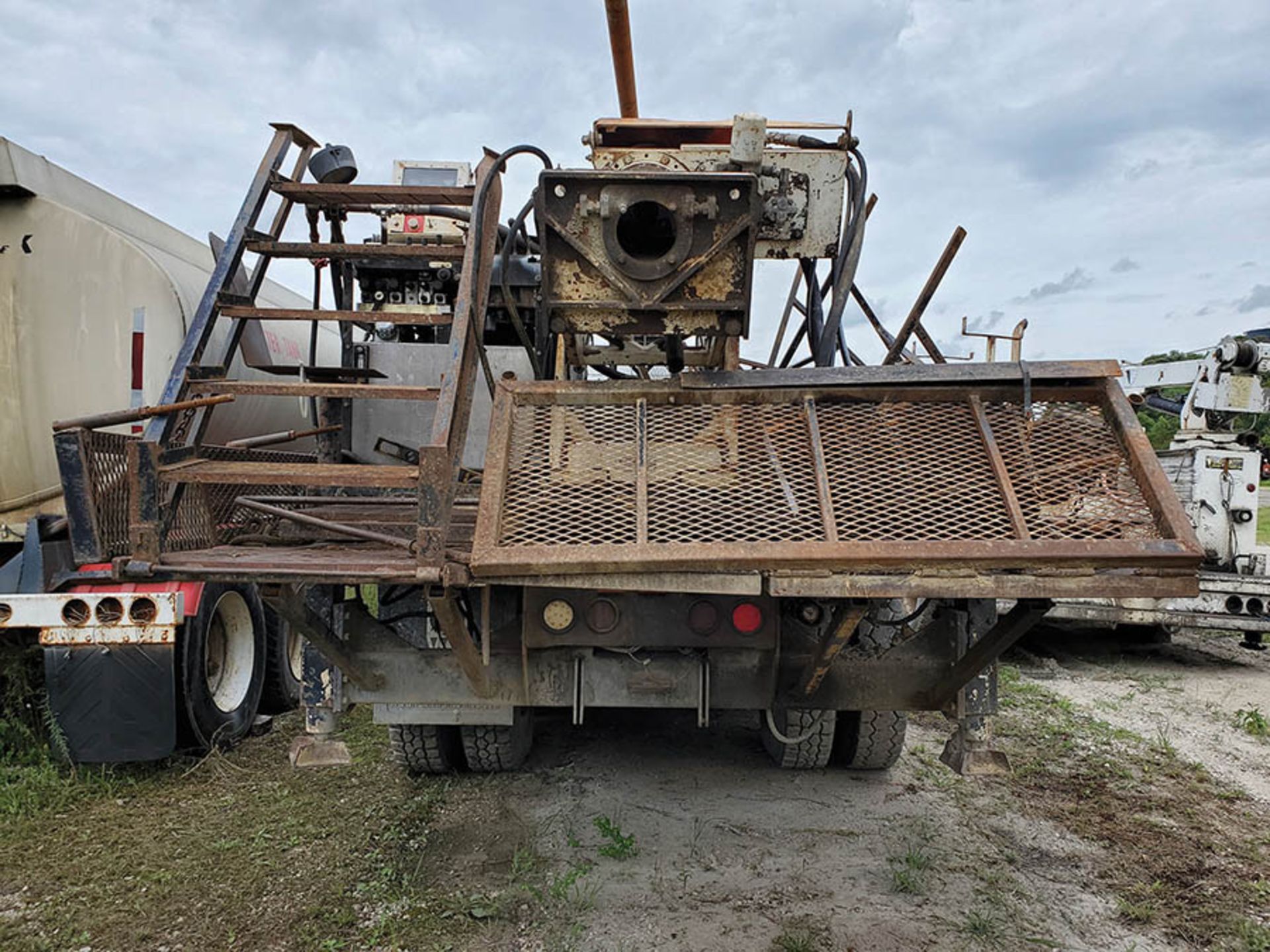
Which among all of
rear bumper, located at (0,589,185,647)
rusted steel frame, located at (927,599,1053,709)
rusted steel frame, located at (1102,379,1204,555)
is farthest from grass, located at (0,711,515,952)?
rusted steel frame, located at (1102,379,1204,555)

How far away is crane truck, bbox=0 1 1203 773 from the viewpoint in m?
2.30

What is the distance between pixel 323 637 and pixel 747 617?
53.7 inches

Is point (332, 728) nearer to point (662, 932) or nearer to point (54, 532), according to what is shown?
point (662, 932)

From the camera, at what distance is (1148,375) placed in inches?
337

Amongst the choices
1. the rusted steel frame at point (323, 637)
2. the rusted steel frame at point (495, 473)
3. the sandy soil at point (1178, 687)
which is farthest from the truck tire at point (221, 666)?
the sandy soil at point (1178, 687)

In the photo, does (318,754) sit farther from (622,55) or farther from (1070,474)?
(622,55)

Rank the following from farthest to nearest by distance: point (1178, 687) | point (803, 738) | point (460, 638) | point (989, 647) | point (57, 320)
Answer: point (1178, 687)
point (57, 320)
point (803, 738)
point (989, 647)
point (460, 638)

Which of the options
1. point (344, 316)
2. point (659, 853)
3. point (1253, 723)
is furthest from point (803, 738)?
point (1253, 723)

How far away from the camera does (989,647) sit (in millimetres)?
2824

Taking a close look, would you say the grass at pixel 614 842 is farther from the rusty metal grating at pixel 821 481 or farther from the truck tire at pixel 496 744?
the rusty metal grating at pixel 821 481

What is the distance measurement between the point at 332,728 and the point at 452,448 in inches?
48.2

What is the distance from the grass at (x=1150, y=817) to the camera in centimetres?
300

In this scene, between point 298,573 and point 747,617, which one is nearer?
point 298,573

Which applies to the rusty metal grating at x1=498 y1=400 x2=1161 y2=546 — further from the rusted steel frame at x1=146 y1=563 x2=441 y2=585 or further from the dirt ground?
the dirt ground
